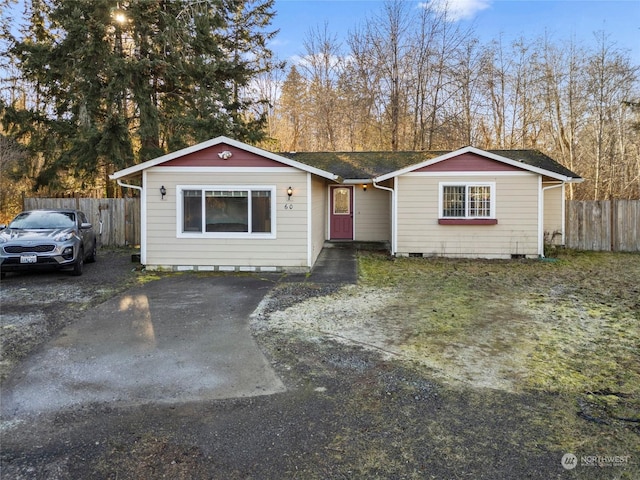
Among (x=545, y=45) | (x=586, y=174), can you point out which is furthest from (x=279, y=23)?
(x=586, y=174)

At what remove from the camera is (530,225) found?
12.0 meters

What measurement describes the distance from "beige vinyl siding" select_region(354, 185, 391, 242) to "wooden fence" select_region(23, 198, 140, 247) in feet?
25.2

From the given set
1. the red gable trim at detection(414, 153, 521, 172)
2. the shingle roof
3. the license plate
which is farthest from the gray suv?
the red gable trim at detection(414, 153, 521, 172)

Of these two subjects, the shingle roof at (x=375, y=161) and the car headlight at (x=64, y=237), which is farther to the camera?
the shingle roof at (x=375, y=161)

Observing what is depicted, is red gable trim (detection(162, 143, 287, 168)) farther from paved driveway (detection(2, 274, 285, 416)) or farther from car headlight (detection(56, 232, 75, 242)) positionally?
paved driveway (detection(2, 274, 285, 416))

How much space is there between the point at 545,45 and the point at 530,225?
13709mm

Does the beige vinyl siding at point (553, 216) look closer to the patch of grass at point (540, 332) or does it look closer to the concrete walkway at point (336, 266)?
the patch of grass at point (540, 332)

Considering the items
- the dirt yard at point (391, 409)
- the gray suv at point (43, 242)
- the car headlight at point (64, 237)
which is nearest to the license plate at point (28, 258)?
the gray suv at point (43, 242)

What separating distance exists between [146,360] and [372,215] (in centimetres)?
1167

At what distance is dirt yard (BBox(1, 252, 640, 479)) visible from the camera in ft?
8.75

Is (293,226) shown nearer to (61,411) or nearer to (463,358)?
(463,358)

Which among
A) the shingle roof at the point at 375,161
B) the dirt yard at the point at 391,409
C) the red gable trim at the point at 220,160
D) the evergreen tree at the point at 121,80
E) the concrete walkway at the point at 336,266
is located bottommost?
the dirt yard at the point at 391,409

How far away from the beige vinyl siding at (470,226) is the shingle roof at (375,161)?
9.57 ft

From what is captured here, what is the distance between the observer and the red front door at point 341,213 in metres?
15.5
